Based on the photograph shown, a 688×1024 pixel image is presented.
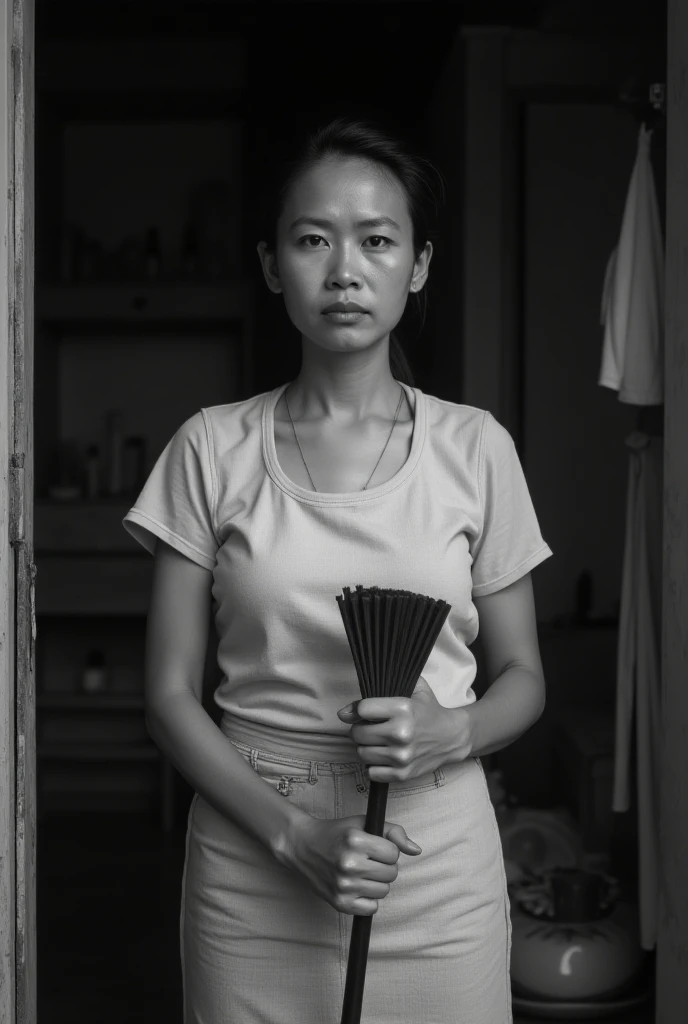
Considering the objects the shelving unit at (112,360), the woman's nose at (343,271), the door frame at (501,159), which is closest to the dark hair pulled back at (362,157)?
the woman's nose at (343,271)

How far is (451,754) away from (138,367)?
12.5 feet

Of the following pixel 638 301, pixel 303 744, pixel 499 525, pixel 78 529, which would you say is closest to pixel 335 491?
pixel 499 525

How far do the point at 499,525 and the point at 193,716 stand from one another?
44 centimetres

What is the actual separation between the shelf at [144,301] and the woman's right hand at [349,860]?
339 centimetres

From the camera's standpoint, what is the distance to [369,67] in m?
4.21

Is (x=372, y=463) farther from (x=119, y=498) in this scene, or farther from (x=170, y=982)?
(x=119, y=498)

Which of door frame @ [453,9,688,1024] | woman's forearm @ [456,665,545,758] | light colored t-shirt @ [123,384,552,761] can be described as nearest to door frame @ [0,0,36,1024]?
light colored t-shirt @ [123,384,552,761]

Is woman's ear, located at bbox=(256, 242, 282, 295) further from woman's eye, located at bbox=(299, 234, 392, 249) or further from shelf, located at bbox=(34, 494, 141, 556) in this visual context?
shelf, located at bbox=(34, 494, 141, 556)

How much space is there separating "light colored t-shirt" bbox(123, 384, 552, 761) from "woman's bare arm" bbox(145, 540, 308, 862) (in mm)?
30

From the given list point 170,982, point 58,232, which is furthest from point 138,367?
point 170,982

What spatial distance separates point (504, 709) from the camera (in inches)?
51.2

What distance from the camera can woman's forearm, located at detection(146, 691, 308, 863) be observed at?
3.90 ft

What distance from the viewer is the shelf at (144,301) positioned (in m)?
4.30

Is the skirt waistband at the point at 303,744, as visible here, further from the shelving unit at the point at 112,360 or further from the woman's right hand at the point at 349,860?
the shelving unit at the point at 112,360
